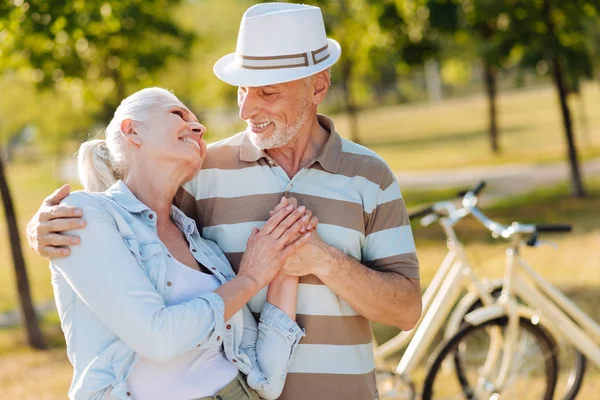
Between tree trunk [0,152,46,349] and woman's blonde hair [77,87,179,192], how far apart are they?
7.21 meters

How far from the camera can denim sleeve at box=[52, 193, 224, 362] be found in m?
2.35

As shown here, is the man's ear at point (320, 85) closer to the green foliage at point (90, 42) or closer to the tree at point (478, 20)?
the green foliage at point (90, 42)

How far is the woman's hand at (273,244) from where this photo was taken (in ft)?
8.86

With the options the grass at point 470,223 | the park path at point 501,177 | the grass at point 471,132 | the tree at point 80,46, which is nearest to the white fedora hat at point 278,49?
the grass at point 470,223

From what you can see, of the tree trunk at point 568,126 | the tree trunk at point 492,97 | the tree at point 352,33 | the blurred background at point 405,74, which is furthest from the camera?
the tree trunk at point 492,97

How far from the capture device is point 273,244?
9.01 ft

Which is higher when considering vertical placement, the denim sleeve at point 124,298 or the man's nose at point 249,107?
the man's nose at point 249,107

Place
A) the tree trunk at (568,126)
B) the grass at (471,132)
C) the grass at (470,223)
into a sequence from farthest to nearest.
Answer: the grass at (471,132) → the tree trunk at (568,126) → the grass at (470,223)

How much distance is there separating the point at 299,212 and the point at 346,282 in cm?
27

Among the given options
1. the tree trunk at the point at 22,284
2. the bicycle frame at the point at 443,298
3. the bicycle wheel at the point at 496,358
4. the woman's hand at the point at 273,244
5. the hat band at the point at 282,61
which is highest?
the hat band at the point at 282,61

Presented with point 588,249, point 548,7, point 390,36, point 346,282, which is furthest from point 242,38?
point 390,36

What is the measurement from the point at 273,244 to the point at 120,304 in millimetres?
580

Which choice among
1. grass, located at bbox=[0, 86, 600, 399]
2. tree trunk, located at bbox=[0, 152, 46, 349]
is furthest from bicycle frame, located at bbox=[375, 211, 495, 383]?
tree trunk, located at bbox=[0, 152, 46, 349]

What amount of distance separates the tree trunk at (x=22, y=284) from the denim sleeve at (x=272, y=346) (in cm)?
741
